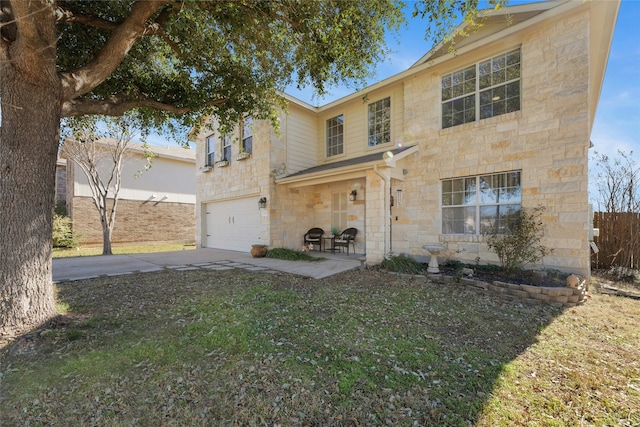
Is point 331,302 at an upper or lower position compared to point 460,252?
lower

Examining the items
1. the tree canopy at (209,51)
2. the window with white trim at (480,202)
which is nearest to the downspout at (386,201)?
the window with white trim at (480,202)

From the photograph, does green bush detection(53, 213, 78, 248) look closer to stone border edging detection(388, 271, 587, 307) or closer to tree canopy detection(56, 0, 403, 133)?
tree canopy detection(56, 0, 403, 133)

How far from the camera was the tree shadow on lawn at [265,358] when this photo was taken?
2146 millimetres

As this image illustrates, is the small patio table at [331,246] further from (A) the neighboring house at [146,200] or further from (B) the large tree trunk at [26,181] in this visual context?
(A) the neighboring house at [146,200]

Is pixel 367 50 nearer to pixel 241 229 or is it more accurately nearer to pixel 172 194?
pixel 241 229

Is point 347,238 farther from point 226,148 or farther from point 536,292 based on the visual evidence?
point 226,148

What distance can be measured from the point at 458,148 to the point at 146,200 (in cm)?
1649

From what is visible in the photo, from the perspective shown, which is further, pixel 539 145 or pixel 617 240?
pixel 617 240

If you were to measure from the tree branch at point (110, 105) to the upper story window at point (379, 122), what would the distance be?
579 cm

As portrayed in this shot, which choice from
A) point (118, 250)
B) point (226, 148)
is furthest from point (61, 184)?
point (226, 148)

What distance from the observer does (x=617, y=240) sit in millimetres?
7367

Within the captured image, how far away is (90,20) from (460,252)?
339 inches

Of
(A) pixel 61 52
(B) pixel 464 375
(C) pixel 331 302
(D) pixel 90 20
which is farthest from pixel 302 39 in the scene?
(B) pixel 464 375

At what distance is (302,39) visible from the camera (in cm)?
500
